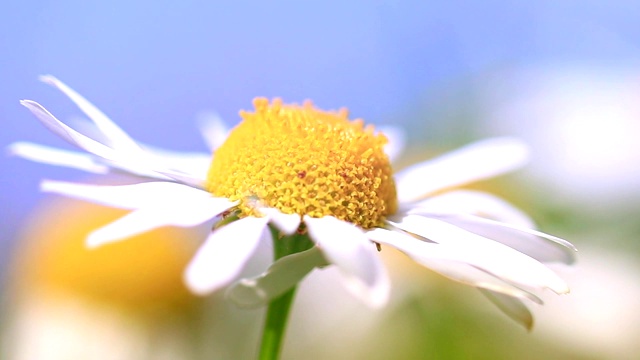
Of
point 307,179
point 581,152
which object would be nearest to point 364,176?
point 307,179

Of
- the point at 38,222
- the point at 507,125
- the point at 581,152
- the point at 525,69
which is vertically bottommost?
the point at 38,222

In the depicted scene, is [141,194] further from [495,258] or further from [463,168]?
[463,168]

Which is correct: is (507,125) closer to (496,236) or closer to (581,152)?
(581,152)

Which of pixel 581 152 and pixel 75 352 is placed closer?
pixel 75 352

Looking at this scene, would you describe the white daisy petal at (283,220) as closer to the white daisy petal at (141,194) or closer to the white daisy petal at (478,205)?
the white daisy petal at (141,194)

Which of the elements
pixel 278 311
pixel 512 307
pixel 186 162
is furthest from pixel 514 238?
pixel 186 162

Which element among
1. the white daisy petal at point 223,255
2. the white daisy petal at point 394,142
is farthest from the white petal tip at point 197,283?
the white daisy petal at point 394,142
